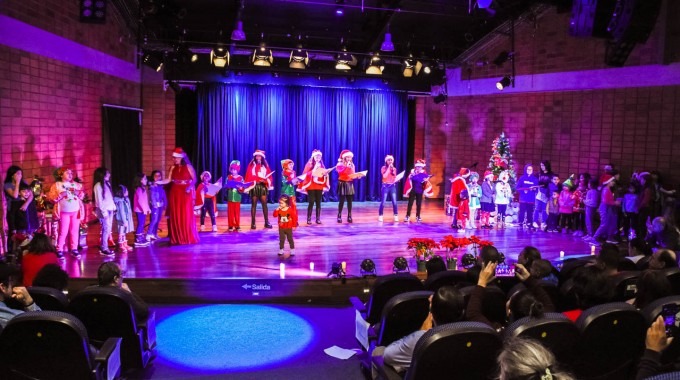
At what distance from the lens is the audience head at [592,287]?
434cm

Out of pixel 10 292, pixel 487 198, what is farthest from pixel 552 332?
pixel 487 198

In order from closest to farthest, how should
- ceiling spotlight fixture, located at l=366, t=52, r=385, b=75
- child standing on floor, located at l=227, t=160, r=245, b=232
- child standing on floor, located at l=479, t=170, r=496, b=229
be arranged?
child standing on floor, located at l=227, t=160, r=245, b=232 < child standing on floor, located at l=479, t=170, r=496, b=229 < ceiling spotlight fixture, located at l=366, t=52, r=385, b=75

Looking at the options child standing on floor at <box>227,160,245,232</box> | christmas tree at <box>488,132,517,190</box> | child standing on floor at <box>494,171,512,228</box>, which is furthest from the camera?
christmas tree at <box>488,132,517,190</box>

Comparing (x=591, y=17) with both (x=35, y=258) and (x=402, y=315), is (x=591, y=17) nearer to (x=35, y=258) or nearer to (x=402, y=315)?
(x=402, y=315)

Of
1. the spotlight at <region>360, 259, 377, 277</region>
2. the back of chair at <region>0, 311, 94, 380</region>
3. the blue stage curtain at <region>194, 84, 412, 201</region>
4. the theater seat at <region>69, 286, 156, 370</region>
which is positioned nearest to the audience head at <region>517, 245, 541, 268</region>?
the spotlight at <region>360, 259, 377, 277</region>

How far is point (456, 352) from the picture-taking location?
10.4ft

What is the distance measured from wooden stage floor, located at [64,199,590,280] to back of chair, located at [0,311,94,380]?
360 cm

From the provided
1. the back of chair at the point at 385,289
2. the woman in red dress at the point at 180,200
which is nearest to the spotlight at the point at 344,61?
the woman in red dress at the point at 180,200

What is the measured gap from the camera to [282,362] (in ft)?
17.3

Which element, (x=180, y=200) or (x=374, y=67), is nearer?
(x=180, y=200)

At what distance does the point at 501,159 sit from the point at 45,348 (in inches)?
428

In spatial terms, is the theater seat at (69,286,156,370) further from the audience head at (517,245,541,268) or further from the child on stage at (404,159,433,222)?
the child on stage at (404,159,433,222)

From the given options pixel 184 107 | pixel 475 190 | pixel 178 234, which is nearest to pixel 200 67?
pixel 184 107

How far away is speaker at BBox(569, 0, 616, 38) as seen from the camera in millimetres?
8258
